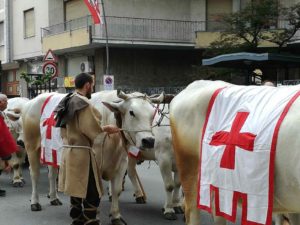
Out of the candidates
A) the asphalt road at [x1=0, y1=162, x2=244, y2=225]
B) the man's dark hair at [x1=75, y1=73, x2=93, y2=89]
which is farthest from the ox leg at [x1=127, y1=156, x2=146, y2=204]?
the man's dark hair at [x1=75, y1=73, x2=93, y2=89]

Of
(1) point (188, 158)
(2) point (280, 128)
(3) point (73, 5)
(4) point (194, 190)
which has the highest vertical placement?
(3) point (73, 5)

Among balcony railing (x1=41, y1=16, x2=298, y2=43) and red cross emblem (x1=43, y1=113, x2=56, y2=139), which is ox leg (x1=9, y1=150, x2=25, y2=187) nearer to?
red cross emblem (x1=43, y1=113, x2=56, y2=139)

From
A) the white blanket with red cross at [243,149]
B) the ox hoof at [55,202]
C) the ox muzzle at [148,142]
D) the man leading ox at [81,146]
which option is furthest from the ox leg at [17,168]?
the white blanket with red cross at [243,149]

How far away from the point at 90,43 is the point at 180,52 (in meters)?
6.81

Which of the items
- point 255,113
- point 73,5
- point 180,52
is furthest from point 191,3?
point 255,113

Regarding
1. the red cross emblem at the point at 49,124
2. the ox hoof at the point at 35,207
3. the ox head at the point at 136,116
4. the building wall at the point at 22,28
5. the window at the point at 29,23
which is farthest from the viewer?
the window at the point at 29,23

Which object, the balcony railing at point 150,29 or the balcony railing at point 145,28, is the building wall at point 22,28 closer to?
the balcony railing at point 145,28

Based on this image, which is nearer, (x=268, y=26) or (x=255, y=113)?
(x=255, y=113)

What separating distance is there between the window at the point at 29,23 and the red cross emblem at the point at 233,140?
32765 millimetres

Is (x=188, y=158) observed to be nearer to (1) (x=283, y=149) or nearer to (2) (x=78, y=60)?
(1) (x=283, y=149)

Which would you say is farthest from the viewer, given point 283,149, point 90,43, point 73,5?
point 73,5

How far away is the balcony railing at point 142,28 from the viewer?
93.7 ft

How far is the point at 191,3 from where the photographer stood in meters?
31.7

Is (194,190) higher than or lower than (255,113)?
lower
